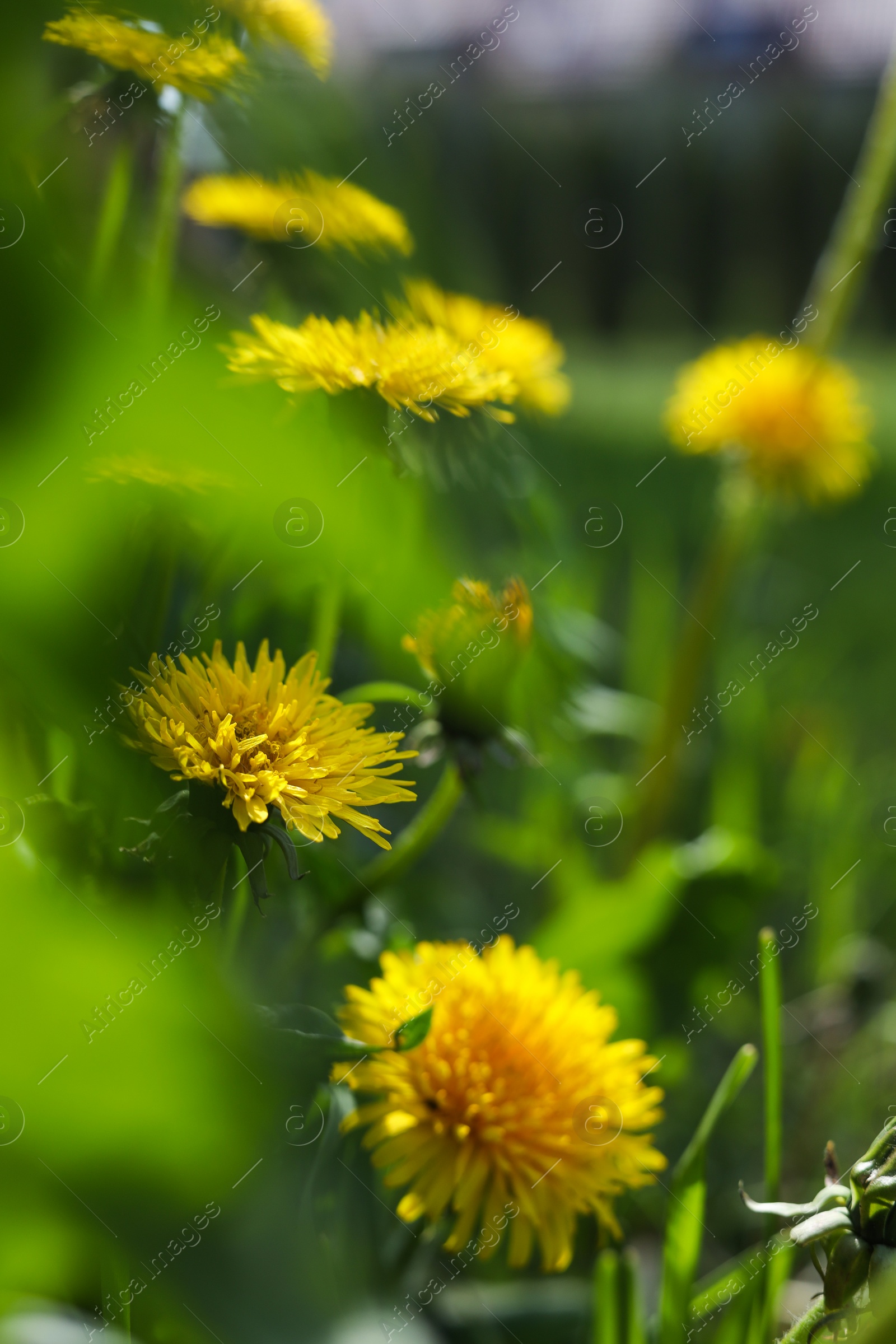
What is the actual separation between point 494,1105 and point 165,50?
25cm

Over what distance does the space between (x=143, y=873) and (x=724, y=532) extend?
551 millimetres

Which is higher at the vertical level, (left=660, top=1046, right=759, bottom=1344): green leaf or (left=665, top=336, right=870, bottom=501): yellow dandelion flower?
(left=665, top=336, right=870, bottom=501): yellow dandelion flower

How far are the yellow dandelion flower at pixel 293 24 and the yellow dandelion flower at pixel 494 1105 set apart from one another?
22 cm

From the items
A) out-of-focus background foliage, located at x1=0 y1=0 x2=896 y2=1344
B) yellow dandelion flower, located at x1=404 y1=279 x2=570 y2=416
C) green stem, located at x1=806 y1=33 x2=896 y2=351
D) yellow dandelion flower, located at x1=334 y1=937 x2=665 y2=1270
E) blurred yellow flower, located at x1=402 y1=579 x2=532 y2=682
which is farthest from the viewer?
green stem, located at x1=806 y1=33 x2=896 y2=351

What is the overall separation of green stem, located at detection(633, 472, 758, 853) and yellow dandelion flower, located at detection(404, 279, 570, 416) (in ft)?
0.61

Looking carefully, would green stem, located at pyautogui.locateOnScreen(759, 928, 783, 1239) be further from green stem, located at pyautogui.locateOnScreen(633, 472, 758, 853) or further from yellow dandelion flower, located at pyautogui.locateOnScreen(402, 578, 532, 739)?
green stem, located at pyautogui.locateOnScreen(633, 472, 758, 853)

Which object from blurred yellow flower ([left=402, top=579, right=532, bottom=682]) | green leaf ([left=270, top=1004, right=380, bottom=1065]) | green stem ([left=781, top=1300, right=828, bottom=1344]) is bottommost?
green stem ([left=781, top=1300, right=828, bottom=1344])

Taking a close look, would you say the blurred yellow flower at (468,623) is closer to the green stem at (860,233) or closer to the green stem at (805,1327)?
the green stem at (805,1327)

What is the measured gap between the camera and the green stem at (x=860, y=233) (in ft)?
2.04

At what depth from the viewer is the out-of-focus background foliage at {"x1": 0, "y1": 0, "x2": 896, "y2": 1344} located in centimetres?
7

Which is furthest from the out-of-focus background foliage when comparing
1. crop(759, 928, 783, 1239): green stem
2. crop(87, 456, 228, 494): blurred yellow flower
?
crop(759, 928, 783, 1239): green stem

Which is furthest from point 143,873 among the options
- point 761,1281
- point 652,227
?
point 652,227

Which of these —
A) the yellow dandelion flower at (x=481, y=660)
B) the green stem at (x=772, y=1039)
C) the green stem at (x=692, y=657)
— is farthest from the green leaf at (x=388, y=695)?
the green stem at (x=692, y=657)

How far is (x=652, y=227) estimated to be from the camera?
3020 mm
